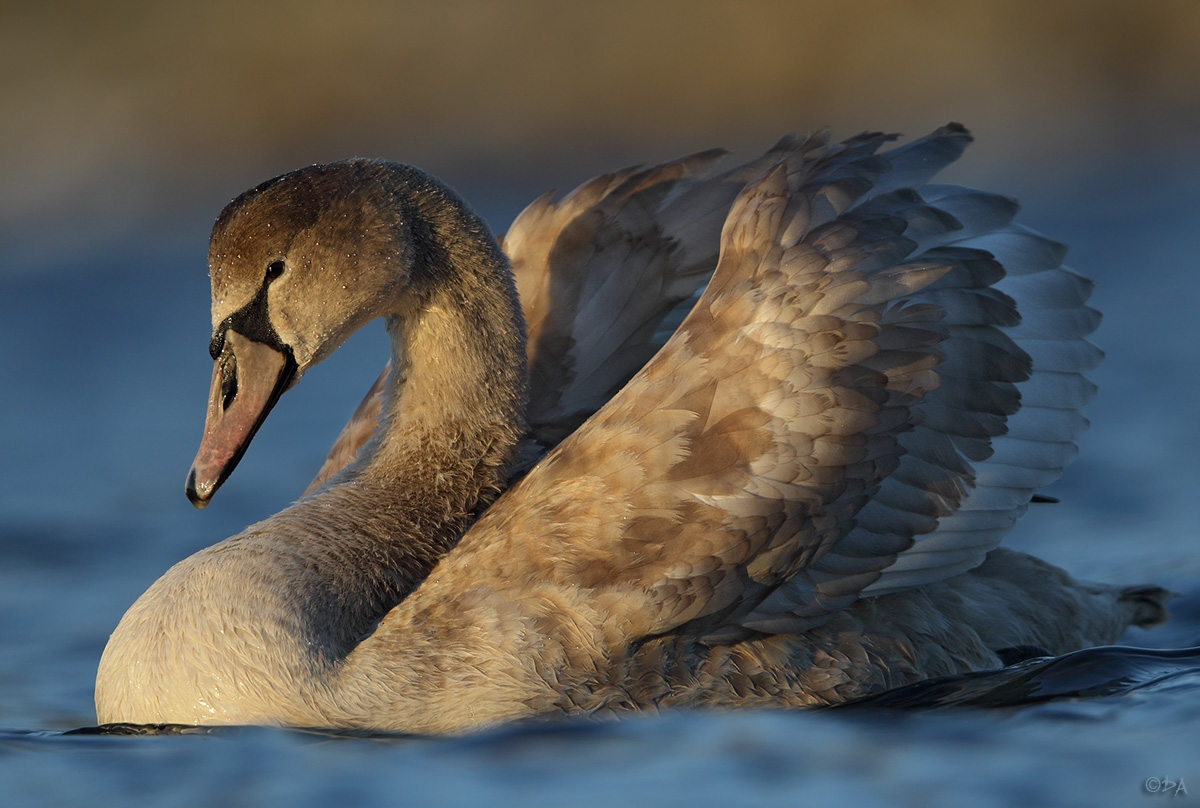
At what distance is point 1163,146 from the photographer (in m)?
11.9

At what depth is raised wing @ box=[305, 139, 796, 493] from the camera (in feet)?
18.9

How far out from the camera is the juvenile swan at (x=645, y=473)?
4547 millimetres

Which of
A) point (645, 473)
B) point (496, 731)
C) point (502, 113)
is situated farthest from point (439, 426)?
point (502, 113)

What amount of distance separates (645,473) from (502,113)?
25.1 ft

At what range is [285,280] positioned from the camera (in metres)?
4.77

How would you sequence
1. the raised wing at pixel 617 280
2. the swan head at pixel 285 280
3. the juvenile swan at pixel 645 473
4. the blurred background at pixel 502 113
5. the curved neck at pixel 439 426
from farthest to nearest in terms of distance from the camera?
the blurred background at pixel 502 113 < the raised wing at pixel 617 280 < the curved neck at pixel 439 426 < the swan head at pixel 285 280 < the juvenile swan at pixel 645 473

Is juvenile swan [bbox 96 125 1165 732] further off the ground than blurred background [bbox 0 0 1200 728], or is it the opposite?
blurred background [bbox 0 0 1200 728]

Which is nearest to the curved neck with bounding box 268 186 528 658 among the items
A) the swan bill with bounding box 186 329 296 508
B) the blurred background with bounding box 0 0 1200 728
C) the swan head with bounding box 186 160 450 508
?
the swan head with bounding box 186 160 450 508

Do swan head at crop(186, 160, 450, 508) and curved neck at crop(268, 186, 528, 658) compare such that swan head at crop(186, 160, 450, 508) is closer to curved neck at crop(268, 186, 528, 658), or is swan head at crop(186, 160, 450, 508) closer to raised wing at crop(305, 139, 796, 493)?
curved neck at crop(268, 186, 528, 658)

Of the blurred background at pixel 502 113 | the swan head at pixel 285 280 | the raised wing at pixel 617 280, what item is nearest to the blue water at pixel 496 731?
the blurred background at pixel 502 113

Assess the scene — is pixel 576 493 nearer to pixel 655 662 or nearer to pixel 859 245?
pixel 655 662

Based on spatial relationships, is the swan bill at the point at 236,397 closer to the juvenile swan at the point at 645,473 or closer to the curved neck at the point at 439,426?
the juvenile swan at the point at 645,473

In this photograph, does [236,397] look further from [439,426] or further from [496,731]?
[496,731]

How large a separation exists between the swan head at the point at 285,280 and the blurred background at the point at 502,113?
4.33 m
